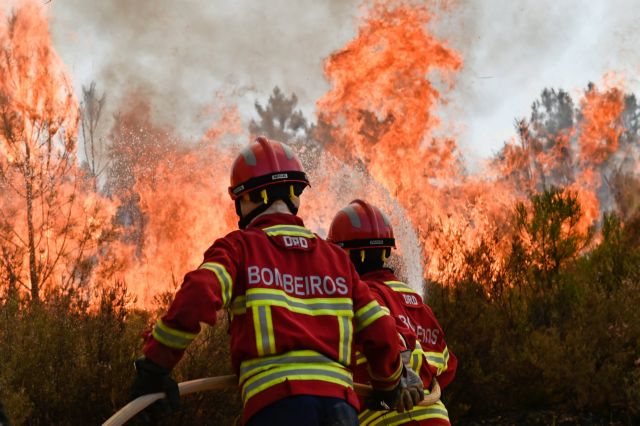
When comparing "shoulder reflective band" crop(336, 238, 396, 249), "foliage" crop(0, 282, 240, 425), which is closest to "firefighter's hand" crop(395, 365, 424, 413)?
"shoulder reflective band" crop(336, 238, 396, 249)

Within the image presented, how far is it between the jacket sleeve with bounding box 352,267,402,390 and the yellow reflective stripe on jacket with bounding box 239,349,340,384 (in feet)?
1.02

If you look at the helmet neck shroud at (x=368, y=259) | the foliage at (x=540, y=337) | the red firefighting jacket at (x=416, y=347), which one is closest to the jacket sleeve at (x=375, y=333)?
the red firefighting jacket at (x=416, y=347)

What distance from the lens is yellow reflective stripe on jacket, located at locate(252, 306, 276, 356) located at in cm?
250

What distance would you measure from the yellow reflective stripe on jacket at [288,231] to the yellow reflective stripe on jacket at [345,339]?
341 mm

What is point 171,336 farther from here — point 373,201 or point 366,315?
point 373,201

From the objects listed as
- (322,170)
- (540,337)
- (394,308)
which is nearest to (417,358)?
(394,308)

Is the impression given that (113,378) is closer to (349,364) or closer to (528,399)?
(349,364)

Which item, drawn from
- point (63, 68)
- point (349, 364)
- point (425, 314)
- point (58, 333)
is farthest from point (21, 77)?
point (349, 364)

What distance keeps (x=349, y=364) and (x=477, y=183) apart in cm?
1788

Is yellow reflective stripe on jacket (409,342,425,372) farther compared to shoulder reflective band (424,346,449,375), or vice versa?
shoulder reflective band (424,346,449,375)

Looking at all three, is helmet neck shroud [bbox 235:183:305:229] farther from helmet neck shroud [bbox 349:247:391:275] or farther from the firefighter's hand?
helmet neck shroud [bbox 349:247:391:275]

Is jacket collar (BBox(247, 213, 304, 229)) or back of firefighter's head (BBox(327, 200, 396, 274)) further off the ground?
back of firefighter's head (BBox(327, 200, 396, 274))

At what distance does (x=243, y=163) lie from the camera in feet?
9.92

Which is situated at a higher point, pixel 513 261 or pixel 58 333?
pixel 513 261
